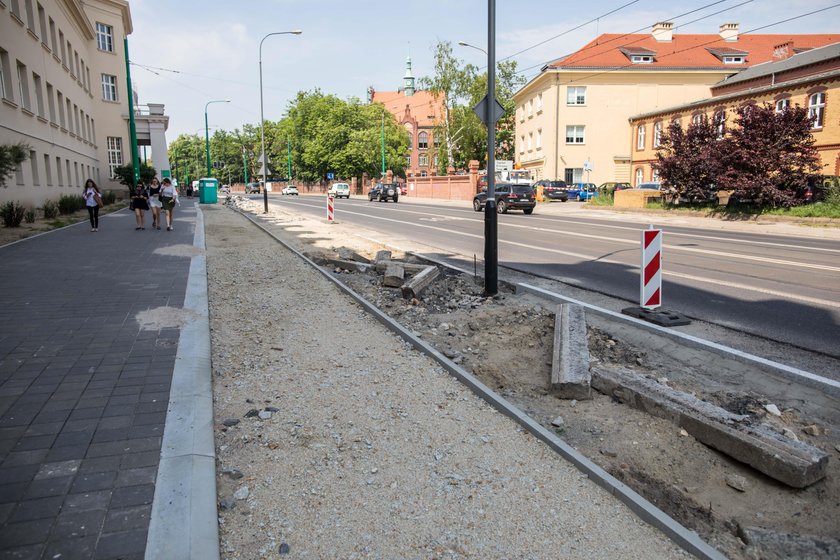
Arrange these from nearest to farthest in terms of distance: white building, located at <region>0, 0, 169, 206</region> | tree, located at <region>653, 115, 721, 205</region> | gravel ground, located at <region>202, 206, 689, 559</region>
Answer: gravel ground, located at <region>202, 206, 689, 559</region> < white building, located at <region>0, 0, 169, 206</region> < tree, located at <region>653, 115, 721, 205</region>

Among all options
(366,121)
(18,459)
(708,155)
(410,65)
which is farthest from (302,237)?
(410,65)

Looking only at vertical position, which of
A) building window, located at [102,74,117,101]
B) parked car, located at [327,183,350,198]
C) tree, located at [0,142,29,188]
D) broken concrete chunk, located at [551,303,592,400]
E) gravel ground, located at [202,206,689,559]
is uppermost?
building window, located at [102,74,117,101]

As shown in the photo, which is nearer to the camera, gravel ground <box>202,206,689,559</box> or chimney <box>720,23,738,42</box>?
gravel ground <box>202,206,689,559</box>

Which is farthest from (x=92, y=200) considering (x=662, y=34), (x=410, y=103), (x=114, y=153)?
(x=410, y=103)

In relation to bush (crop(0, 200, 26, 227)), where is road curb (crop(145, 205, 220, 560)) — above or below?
below

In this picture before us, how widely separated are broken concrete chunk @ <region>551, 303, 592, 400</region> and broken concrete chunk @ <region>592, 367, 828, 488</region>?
173mm

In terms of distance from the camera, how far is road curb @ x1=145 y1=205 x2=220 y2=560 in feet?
8.69

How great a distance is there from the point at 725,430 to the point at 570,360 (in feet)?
4.97

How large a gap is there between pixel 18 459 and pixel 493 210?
247 inches

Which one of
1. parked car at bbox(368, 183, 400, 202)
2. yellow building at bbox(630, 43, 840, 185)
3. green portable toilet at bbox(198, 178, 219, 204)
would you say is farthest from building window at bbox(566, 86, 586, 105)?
green portable toilet at bbox(198, 178, 219, 204)

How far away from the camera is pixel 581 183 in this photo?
50812mm

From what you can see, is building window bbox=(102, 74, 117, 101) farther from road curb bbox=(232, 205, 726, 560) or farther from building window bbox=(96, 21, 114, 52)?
road curb bbox=(232, 205, 726, 560)

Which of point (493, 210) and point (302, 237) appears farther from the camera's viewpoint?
point (302, 237)

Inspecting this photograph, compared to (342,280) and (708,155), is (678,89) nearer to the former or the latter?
(708,155)
